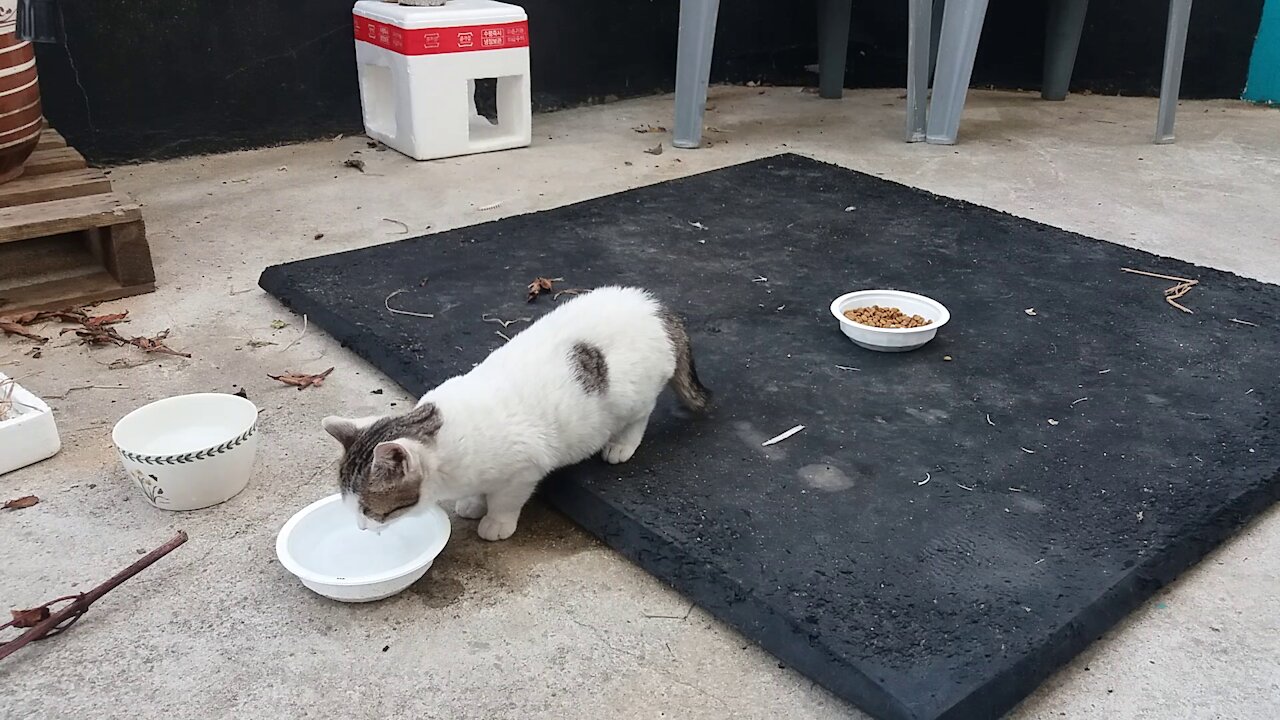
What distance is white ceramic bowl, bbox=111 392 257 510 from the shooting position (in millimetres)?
1771

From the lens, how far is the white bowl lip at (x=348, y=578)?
156cm

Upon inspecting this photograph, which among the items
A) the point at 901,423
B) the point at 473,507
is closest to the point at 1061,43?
the point at 901,423

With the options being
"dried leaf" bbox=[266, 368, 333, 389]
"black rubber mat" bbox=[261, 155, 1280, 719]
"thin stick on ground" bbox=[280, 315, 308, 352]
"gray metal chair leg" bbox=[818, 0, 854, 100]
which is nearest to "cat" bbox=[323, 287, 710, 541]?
"black rubber mat" bbox=[261, 155, 1280, 719]

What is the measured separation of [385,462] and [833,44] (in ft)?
13.6

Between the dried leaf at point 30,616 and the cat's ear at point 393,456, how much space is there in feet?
1.80

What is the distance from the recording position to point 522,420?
1.70 meters

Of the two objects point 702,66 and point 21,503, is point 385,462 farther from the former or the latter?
point 702,66

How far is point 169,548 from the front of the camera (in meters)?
1.69

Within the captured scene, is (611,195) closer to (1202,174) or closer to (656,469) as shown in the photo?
(656,469)

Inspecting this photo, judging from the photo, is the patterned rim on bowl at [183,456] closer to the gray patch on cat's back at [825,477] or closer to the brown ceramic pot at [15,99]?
the gray patch on cat's back at [825,477]

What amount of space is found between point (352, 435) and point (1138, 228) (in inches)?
106

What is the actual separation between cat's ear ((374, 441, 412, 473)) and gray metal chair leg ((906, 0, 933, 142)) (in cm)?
333

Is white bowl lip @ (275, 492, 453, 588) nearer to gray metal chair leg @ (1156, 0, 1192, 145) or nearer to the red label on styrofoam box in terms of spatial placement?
the red label on styrofoam box

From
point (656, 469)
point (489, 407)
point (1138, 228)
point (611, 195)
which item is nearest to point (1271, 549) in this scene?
point (656, 469)
